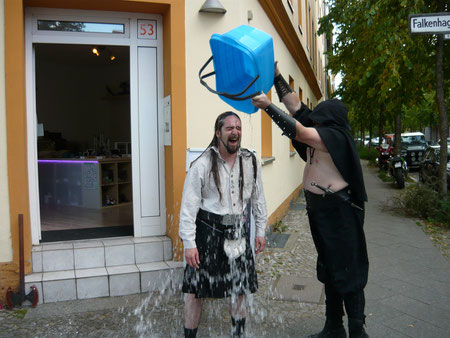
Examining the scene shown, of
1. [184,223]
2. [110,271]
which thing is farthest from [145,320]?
[184,223]

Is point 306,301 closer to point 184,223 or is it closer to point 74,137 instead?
point 184,223

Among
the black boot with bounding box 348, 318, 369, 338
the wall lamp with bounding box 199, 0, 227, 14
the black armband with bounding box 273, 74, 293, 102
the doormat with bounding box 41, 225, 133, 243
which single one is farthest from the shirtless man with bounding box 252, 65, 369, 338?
the doormat with bounding box 41, 225, 133, 243

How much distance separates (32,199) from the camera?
4.80 m

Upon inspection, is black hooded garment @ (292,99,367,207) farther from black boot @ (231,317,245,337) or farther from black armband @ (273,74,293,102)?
black boot @ (231,317,245,337)

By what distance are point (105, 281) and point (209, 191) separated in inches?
77.2

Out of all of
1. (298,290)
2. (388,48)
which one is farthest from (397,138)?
(298,290)

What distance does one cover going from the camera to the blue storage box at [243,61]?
3.01 m

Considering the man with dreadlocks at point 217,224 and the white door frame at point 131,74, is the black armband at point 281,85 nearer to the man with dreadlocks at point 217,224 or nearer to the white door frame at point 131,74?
the man with dreadlocks at point 217,224

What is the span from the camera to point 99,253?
15.9 feet

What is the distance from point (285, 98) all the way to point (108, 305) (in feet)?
8.78

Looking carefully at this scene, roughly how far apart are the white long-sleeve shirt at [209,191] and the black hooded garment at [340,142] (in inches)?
26.4

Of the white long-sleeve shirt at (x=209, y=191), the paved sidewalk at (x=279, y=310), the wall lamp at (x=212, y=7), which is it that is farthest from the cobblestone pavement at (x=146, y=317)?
the wall lamp at (x=212, y=7)

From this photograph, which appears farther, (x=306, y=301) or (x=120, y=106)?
(x=120, y=106)

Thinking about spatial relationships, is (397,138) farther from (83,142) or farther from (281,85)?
(281,85)
